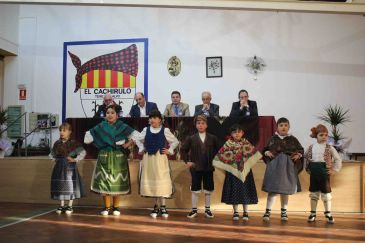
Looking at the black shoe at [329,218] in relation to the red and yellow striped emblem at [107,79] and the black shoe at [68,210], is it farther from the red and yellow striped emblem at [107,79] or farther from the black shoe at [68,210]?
the red and yellow striped emblem at [107,79]

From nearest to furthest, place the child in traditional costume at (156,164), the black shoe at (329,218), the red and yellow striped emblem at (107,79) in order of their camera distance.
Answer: the black shoe at (329,218), the child in traditional costume at (156,164), the red and yellow striped emblem at (107,79)

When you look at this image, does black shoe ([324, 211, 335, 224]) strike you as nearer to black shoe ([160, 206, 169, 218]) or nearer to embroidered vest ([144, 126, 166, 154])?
black shoe ([160, 206, 169, 218])

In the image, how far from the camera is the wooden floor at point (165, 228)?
3418mm

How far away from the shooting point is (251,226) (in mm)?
4012

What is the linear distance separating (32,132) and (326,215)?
22.6ft

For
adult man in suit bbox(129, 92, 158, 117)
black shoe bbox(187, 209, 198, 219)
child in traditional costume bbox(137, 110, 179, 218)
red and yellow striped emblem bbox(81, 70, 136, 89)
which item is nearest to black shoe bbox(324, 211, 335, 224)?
black shoe bbox(187, 209, 198, 219)

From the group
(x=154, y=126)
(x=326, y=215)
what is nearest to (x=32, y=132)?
(x=154, y=126)

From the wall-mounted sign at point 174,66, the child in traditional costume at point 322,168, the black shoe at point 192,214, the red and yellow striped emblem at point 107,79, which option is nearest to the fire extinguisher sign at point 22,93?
the red and yellow striped emblem at point 107,79

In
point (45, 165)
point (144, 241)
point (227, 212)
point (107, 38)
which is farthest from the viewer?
point (107, 38)

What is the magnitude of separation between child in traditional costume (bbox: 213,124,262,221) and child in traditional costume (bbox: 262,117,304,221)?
0.51 feet

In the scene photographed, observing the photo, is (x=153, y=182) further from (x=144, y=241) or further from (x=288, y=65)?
(x=288, y=65)

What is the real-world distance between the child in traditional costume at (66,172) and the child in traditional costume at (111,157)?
0.24 metres

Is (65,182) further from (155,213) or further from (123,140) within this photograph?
(155,213)

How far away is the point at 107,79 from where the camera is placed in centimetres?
898
